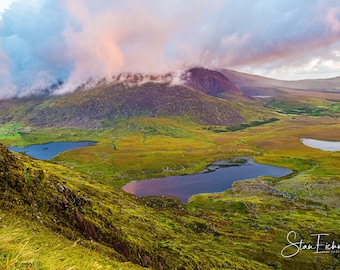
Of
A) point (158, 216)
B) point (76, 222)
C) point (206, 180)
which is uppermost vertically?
point (76, 222)

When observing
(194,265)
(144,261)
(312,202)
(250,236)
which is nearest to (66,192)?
(144,261)

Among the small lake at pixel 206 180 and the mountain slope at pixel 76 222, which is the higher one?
the mountain slope at pixel 76 222

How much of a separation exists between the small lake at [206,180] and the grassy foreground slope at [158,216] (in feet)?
25.0

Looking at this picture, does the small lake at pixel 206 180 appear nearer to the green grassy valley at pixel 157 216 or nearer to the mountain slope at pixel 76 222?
the green grassy valley at pixel 157 216

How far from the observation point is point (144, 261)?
32.8m

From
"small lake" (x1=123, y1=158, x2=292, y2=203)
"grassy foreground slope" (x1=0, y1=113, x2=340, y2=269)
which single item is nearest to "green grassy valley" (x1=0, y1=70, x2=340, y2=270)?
"grassy foreground slope" (x1=0, y1=113, x2=340, y2=269)

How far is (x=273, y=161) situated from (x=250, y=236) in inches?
4638

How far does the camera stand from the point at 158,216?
69.2 meters

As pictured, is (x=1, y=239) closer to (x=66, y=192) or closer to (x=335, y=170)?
(x=66, y=192)

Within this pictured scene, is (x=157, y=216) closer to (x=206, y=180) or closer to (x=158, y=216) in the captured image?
(x=158, y=216)

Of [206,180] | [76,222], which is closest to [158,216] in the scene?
[76,222]

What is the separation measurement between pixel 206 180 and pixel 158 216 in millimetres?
83169

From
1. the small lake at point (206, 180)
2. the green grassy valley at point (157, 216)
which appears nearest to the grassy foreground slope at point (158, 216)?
the green grassy valley at point (157, 216)

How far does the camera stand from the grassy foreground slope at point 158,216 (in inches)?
758
